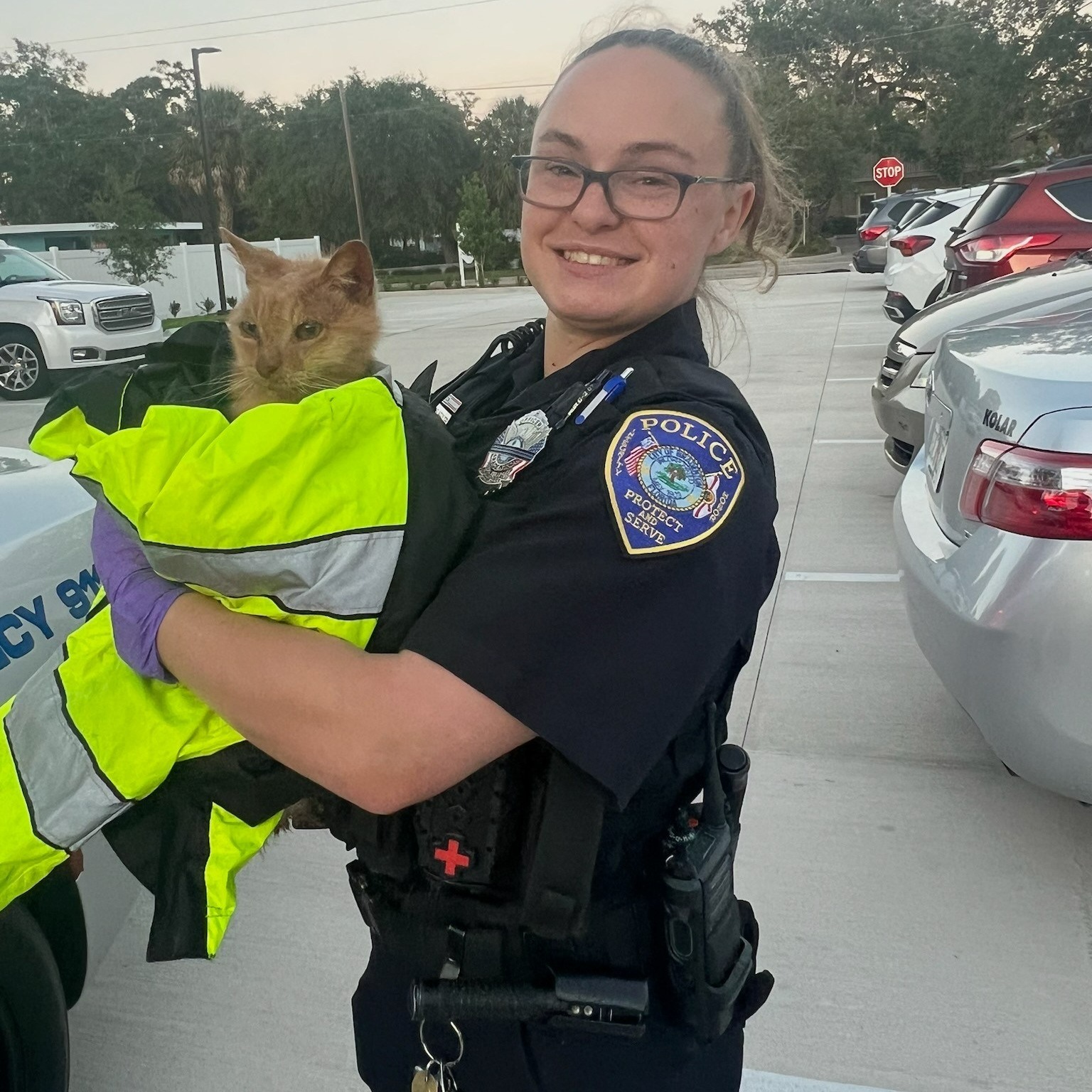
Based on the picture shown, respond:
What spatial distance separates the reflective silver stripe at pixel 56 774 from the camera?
1.17 metres

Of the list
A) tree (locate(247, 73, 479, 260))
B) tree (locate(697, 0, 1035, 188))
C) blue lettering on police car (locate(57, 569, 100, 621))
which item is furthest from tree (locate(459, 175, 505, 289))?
blue lettering on police car (locate(57, 569, 100, 621))

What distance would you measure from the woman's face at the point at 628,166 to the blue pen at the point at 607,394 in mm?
155

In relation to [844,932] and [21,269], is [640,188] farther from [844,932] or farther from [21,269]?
[21,269]

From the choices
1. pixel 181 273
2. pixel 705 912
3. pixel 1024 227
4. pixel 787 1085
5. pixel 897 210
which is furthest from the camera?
pixel 181 273

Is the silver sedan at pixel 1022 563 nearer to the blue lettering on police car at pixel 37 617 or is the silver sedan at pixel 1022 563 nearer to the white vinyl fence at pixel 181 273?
the blue lettering on police car at pixel 37 617

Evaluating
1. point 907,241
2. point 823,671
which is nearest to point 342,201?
point 907,241

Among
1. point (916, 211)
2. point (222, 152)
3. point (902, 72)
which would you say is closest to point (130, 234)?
point (916, 211)

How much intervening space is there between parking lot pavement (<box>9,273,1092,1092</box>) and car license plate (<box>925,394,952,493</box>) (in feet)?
3.07

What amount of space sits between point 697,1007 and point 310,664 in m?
A: 0.68

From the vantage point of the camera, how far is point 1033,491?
2.31 metres

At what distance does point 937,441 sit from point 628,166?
2.22 m

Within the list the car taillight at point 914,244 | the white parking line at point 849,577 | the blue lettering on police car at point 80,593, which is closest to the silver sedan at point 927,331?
the white parking line at point 849,577

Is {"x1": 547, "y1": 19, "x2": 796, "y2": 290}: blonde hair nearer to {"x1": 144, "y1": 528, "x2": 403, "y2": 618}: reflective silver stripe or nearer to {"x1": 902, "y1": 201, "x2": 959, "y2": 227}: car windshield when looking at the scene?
{"x1": 144, "y1": 528, "x2": 403, "y2": 618}: reflective silver stripe

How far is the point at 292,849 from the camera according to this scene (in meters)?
3.04
